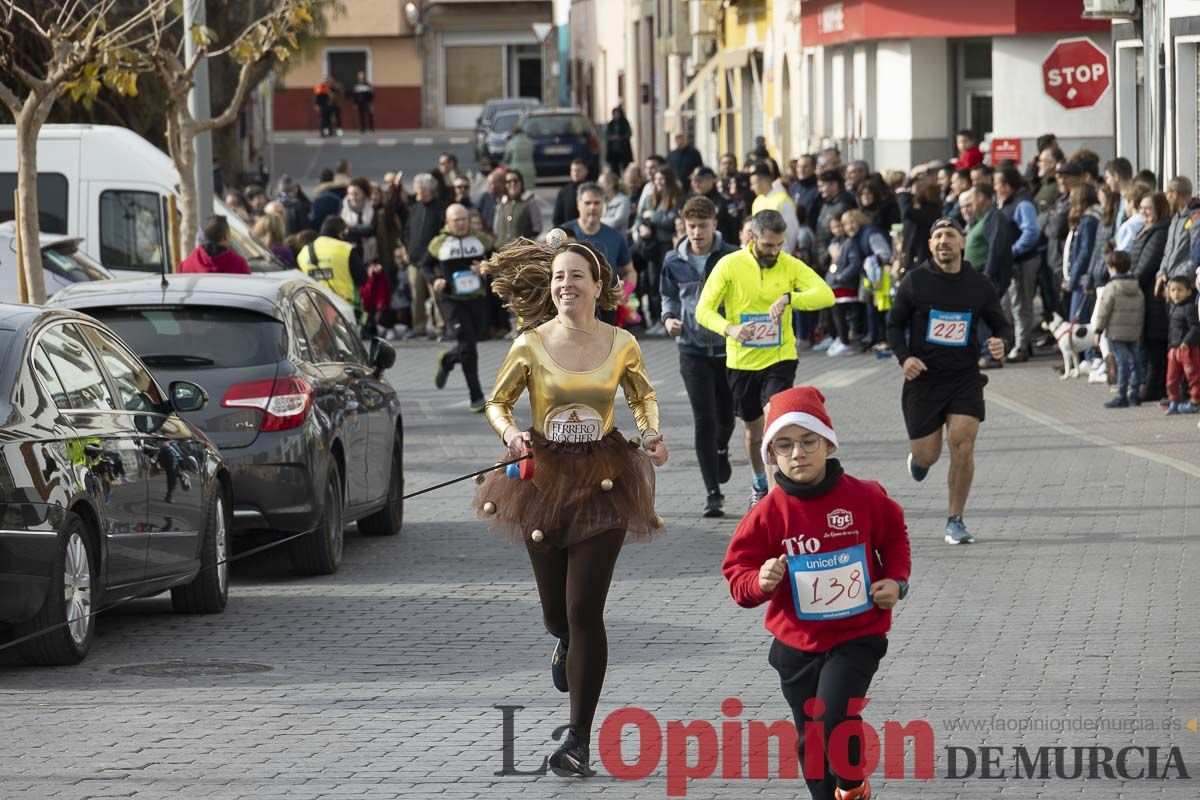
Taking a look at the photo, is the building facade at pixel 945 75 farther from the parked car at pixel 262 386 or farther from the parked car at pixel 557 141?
the parked car at pixel 262 386

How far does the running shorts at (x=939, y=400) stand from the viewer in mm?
12555

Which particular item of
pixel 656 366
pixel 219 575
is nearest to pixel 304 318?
pixel 219 575

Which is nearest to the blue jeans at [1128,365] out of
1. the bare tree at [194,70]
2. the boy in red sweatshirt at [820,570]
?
the bare tree at [194,70]

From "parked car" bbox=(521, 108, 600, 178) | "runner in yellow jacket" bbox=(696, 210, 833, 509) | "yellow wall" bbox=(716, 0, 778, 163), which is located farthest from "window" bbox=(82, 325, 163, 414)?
"parked car" bbox=(521, 108, 600, 178)

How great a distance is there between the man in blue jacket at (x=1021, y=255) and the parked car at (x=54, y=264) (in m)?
8.73

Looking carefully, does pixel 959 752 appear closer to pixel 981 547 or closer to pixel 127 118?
pixel 981 547

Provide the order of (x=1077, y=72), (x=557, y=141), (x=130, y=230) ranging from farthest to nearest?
(x=557, y=141)
(x=1077, y=72)
(x=130, y=230)

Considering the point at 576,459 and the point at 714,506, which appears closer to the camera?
the point at 576,459

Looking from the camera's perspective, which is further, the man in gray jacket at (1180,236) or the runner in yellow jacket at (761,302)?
the man in gray jacket at (1180,236)

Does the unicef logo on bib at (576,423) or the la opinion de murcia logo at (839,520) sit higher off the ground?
the unicef logo on bib at (576,423)

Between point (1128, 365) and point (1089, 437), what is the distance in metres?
1.95

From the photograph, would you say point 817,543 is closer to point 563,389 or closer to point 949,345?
point 563,389

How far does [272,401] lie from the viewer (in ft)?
37.8

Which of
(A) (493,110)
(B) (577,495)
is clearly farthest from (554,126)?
(B) (577,495)
